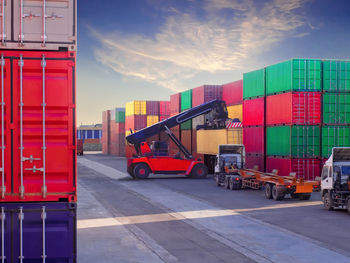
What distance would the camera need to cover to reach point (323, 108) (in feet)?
89.4

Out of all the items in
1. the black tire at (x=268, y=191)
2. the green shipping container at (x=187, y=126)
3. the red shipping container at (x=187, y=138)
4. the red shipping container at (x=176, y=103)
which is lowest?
the black tire at (x=268, y=191)

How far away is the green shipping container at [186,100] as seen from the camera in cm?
4547

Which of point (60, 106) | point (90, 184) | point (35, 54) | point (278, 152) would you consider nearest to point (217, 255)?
point (60, 106)

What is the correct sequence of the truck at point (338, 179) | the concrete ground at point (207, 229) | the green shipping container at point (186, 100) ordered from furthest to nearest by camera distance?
1. the green shipping container at point (186, 100)
2. the truck at point (338, 179)
3. the concrete ground at point (207, 229)

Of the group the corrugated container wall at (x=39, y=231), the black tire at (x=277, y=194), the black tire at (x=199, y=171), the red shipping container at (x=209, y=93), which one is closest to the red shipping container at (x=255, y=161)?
the black tire at (x=199, y=171)

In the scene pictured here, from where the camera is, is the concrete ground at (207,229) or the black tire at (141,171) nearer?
the concrete ground at (207,229)

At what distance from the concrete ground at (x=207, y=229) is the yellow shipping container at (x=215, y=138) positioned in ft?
30.4

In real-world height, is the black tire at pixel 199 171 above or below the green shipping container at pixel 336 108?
below

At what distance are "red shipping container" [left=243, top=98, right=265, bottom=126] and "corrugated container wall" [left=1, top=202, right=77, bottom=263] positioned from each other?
22.9 metres

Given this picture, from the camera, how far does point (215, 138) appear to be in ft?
119

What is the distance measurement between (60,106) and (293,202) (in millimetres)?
15335

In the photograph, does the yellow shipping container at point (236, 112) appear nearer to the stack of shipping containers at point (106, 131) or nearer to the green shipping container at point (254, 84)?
the green shipping container at point (254, 84)

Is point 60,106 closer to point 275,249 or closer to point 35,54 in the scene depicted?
point 35,54

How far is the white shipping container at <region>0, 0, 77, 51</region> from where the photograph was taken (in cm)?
862
